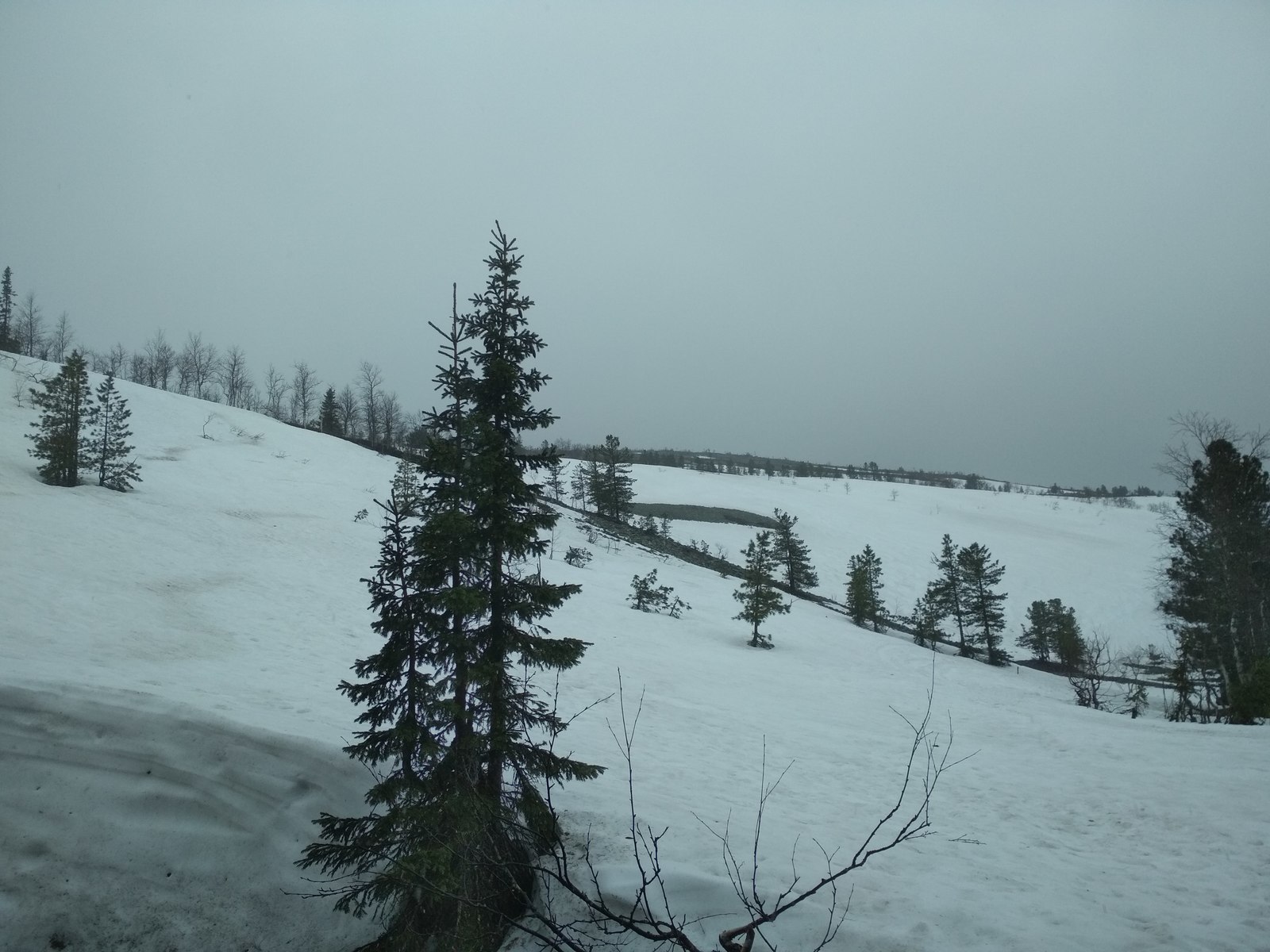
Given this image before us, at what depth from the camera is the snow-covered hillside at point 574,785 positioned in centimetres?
537

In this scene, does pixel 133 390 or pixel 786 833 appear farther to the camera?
pixel 133 390

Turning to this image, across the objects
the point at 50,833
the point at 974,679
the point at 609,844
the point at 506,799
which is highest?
the point at 506,799

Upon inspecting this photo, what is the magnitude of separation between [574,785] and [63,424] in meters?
23.3

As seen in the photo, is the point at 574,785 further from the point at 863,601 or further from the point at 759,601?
the point at 863,601

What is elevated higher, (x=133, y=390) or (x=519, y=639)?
(x=133, y=390)

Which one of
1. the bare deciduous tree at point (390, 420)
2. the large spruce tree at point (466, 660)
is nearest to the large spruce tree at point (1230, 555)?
the large spruce tree at point (466, 660)

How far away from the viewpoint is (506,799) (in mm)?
5246

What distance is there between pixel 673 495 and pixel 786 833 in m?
60.9

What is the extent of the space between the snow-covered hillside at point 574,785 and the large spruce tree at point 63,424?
2.60ft

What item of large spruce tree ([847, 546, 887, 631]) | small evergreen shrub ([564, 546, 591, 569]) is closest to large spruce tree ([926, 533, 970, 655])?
large spruce tree ([847, 546, 887, 631])

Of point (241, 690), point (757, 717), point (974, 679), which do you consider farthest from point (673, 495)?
point (241, 690)

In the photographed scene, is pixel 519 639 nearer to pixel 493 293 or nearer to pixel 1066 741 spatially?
pixel 493 293

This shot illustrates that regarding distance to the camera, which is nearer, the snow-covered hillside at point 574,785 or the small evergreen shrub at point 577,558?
the snow-covered hillside at point 574,785

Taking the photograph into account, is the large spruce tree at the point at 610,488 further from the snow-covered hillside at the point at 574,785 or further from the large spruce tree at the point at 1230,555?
the large spruce tree at the point at 1230,555
